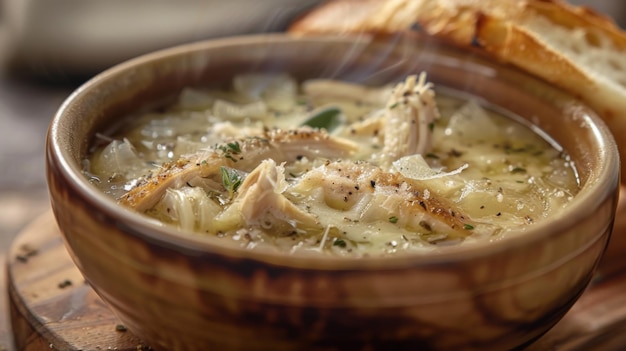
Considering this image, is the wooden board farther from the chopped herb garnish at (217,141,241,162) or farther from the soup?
the chopped herb garnish at (217,141,241,162)

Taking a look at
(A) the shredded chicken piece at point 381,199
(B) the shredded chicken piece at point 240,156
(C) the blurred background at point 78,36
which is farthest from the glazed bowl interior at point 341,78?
(C) the blurred background at point 78,36

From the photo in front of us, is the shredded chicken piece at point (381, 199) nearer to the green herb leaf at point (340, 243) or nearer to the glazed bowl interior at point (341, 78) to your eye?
the green herb leaf at point (340, 243)

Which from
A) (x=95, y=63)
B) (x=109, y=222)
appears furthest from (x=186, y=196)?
(x=95, y=63)

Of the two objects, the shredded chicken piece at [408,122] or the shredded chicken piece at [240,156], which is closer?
the shredded chicken piece at [240,156]

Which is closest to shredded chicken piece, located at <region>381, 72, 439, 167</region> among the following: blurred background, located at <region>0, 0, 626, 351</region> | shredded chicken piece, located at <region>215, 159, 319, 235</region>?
shredded chicken piece, located at <region>215, 159, 319, 235</region>

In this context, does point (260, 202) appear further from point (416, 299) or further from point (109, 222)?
point (416, 299)

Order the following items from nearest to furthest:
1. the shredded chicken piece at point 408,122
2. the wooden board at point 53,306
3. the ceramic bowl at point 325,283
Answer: the ceramic bowl at point 325,283 < the wooden board at point 53,306 < the shredded chicken piece at point 408,122

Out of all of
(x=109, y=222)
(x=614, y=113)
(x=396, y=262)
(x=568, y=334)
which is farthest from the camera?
(x=614, y=113)
